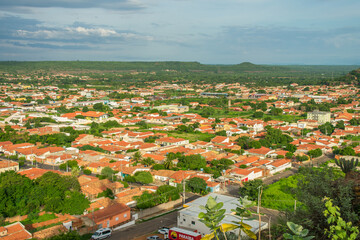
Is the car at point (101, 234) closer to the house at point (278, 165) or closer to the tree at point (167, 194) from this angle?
the tree at point (167, 194)

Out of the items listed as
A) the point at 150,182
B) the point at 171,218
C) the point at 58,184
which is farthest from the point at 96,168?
the point at 171,218

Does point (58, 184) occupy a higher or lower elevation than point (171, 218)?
higher

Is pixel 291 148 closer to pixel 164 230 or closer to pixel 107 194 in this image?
pixel 107 194

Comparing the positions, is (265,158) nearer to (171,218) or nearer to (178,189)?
(178,189)

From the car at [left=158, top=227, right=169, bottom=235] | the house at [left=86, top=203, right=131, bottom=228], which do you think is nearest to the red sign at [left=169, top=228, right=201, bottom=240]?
the car at [left=158, top=227, right=169, bottom=235]

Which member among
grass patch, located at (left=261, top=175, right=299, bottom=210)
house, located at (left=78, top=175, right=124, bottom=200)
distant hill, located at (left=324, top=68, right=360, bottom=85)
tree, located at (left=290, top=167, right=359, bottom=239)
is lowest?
house, located at (left=78, top=175, right=124, bottom=200)

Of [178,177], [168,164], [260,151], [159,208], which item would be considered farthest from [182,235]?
[260,151]

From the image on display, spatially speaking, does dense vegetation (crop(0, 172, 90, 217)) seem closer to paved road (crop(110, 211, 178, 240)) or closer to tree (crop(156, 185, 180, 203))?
paved road (crop(110, 211, 178, 240))
